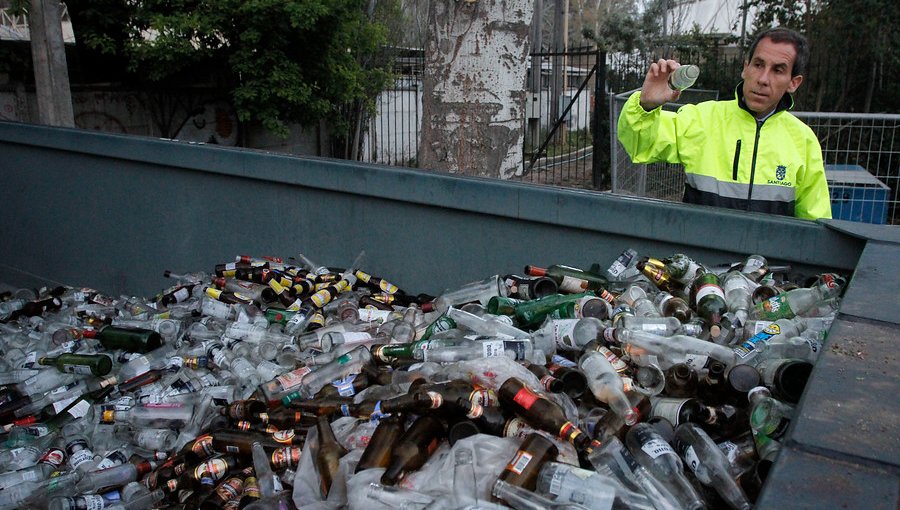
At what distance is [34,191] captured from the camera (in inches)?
287

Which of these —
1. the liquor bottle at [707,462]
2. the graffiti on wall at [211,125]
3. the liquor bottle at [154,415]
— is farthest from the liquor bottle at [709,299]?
the graffiti on wall at [211,125]

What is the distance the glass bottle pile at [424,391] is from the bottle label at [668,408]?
0.02 metres

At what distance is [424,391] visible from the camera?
2.77 meters

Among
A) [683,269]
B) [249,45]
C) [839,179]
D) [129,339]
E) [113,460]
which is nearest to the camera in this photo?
[113,460]

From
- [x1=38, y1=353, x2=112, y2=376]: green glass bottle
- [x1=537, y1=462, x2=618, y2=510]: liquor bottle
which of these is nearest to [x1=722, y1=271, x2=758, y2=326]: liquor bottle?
[x1=537, y1=462, x2=618, y2=510]: liquor bottle

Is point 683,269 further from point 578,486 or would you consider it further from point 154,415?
point 154,415

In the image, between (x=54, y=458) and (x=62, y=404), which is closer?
(x=54, y=458)

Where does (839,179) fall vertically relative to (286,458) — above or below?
above

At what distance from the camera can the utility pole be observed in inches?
340

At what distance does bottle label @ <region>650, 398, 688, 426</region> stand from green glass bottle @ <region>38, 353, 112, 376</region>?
3.23 metres

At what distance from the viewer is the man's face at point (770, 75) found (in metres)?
4.08

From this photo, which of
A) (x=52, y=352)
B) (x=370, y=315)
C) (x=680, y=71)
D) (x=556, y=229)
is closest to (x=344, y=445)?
(x=370, y=315)

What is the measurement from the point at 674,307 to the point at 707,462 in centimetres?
129

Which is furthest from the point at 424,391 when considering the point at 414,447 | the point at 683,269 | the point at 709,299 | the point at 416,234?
the point at 416,234
